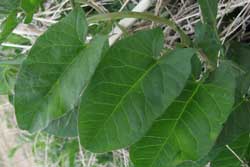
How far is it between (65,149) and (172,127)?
58cm

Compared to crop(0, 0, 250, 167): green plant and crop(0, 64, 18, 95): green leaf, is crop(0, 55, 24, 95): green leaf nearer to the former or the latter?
crop(0, 64, 18, 95): green leaf

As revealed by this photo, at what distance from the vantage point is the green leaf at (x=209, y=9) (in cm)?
45

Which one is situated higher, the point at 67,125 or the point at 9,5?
the point at 9,5

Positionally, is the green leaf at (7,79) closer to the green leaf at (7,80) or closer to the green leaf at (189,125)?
the green leaf at (7,80)

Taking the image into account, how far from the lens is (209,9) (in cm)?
46

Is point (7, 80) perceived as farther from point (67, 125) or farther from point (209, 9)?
point (209, 9)

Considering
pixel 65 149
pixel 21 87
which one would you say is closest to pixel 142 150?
pixel 21 87

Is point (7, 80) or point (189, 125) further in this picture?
point (7, 80)

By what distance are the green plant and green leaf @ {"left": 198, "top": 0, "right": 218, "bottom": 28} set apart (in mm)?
26

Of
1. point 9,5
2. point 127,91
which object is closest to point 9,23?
point 9,5

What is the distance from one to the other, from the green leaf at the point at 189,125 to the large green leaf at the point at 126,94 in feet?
0.14

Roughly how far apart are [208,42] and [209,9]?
0.12 ft

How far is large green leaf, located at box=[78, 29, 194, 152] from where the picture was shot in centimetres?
38

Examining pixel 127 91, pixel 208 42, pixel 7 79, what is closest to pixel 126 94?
pixel 127 91
